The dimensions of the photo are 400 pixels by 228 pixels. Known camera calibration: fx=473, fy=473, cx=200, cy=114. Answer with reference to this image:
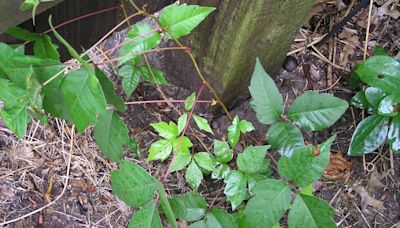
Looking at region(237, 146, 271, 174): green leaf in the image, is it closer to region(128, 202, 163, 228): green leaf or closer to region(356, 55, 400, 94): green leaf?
region(128, 202, 163, 228): green leaf

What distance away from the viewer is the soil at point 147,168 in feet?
5.38

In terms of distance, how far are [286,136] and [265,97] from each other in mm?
135

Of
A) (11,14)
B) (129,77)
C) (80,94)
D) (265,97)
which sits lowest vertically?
(265,97)

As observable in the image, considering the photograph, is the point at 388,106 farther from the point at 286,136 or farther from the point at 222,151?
the point at 222,151

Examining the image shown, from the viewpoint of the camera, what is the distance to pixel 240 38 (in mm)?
1246

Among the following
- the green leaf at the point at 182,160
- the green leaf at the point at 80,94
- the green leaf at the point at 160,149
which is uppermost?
the green leaf at the point at 80,94

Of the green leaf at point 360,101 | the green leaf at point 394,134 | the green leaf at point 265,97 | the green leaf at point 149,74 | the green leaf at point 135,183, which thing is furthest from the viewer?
the green leaf at point 360,101

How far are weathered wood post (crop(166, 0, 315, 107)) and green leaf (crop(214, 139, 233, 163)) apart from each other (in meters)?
0.17

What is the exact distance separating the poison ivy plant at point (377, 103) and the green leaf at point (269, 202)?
540 mm

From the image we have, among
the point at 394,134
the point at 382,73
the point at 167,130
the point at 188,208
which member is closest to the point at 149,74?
the point at 167,130

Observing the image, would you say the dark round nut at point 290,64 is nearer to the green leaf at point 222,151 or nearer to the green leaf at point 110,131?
the green leaf at point 222,151

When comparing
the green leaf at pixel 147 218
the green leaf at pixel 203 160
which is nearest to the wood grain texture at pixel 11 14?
the green leaf at pixel 147 218

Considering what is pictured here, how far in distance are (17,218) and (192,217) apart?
0.67 m

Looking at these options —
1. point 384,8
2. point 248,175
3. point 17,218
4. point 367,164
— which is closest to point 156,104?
point 248,175
